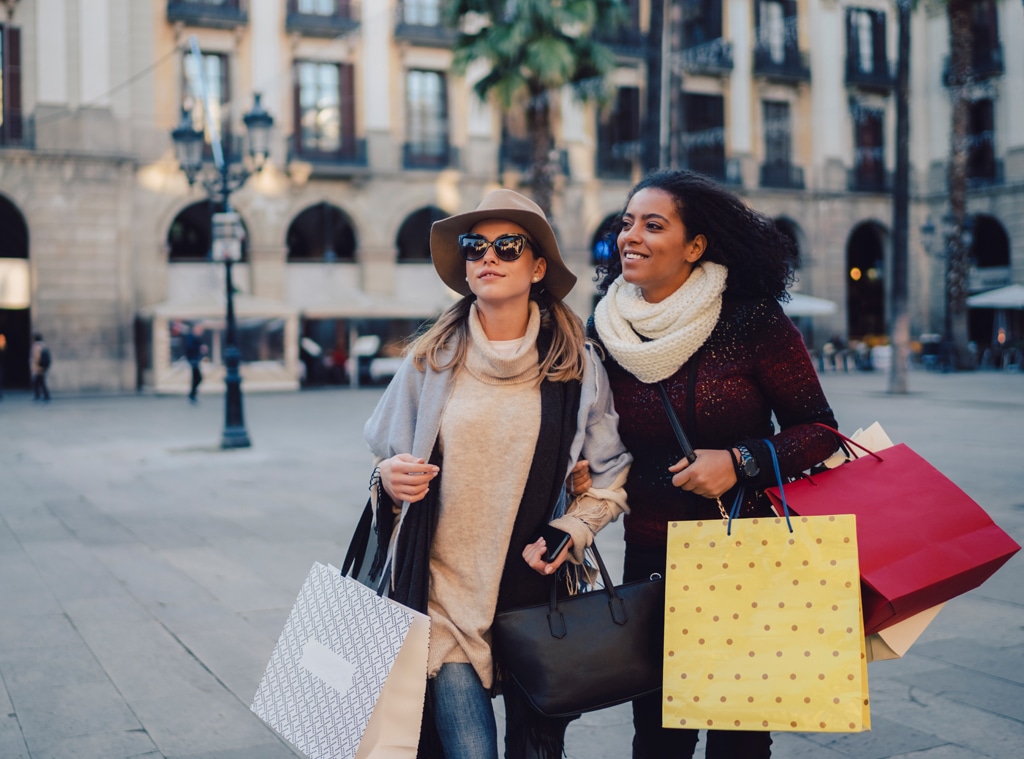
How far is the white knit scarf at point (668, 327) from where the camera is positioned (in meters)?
2.56

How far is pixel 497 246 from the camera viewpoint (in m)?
2.58

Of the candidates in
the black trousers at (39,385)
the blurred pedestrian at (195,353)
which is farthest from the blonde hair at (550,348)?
the black trousers at (39,385)

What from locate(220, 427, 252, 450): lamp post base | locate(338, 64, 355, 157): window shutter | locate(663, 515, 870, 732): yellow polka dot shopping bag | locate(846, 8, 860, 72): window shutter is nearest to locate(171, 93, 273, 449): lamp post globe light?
locate(220, 427, 252, 450): lamp post base

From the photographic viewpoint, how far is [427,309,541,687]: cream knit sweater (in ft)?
8.10

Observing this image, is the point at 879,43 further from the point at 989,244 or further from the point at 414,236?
the point at 414,236

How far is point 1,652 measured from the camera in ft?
16.3

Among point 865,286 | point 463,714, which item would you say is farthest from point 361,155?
point 463,714

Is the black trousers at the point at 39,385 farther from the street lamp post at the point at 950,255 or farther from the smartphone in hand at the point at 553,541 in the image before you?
the street lamp post at the point at 950,255

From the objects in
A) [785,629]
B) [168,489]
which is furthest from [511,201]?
[168,489]

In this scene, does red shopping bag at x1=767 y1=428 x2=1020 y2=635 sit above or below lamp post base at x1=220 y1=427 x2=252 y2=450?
above

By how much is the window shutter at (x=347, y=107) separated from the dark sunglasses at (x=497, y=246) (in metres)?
28.2

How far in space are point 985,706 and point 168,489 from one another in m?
8.47

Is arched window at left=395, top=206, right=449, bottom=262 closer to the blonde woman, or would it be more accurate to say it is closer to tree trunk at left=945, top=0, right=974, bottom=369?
tree trunk at left=945, top=0, right=974, bottom=369

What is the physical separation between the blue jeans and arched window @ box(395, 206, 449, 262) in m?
29.6
